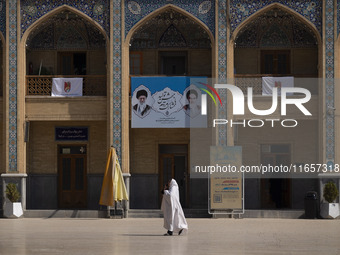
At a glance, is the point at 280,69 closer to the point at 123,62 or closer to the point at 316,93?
the point at 316,93

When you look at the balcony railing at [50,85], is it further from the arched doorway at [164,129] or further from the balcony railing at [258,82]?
the balcony railing at [258,82]

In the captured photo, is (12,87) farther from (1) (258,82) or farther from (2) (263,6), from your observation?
(2) (263,6)

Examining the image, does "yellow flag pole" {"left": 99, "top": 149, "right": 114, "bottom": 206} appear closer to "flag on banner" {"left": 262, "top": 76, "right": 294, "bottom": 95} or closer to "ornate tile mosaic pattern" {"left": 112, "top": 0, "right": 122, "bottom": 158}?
"ornate tile mosaic pattern" {"left": 112, "top": 0, "right": 122, "bottom": 158}

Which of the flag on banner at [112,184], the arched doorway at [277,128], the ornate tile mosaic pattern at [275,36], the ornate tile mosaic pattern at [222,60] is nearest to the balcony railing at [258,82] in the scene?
the arched doorway at [277,128]

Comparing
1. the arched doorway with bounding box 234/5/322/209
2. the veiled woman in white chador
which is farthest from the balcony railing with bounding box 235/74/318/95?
the veiled woman in white chador

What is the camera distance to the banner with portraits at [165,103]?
1059 inches

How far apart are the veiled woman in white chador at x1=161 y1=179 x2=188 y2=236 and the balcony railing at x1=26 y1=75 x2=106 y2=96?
8.80 meters

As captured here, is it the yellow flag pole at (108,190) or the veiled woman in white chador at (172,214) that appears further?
the yellow flag pole at (108,190)

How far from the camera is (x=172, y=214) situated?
19188 millimetres

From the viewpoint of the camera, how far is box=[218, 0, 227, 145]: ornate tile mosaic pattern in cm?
2641

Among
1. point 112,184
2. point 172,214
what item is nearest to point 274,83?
point 112,184

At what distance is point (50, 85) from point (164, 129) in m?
4.23

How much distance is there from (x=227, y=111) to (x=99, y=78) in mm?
4596

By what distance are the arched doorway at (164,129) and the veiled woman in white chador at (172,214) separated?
30.9 ft
